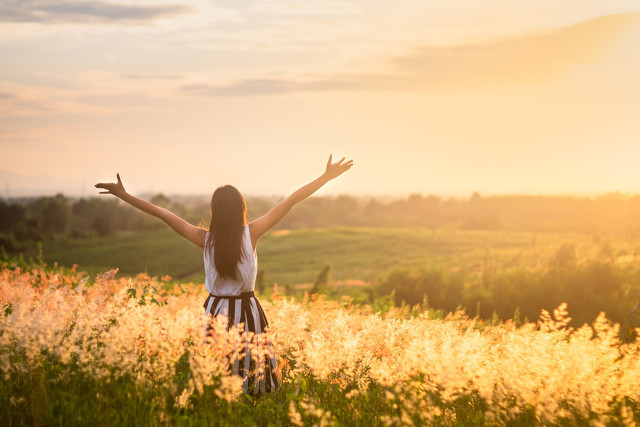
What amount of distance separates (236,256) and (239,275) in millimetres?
219

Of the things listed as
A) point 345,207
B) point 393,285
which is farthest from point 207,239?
point 345,207

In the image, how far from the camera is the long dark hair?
450 centimetres

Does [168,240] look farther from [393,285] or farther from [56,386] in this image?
[56,386]

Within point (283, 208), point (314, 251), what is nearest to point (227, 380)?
point (283, 208)

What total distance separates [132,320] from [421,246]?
44.3 m

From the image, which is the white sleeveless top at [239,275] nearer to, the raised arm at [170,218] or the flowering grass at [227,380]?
the raised arm at [170,218]

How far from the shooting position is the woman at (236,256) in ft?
14.8

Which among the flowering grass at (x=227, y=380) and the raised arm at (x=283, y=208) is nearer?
the flowering grass at (x=227, y=380)

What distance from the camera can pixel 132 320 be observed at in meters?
3.81

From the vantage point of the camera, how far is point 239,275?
4621 millimetres

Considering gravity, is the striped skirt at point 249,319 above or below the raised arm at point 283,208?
below

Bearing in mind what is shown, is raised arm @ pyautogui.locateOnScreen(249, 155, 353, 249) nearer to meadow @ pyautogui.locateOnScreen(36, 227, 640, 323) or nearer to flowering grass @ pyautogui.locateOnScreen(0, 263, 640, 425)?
flowering grass @ pyautogui.locateOnScreen(0, 263, 640, 425)

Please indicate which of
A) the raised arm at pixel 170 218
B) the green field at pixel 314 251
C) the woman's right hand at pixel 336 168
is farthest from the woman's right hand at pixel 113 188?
the green field at pixel 314 251

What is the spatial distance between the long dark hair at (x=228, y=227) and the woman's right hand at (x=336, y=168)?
0.89 m
